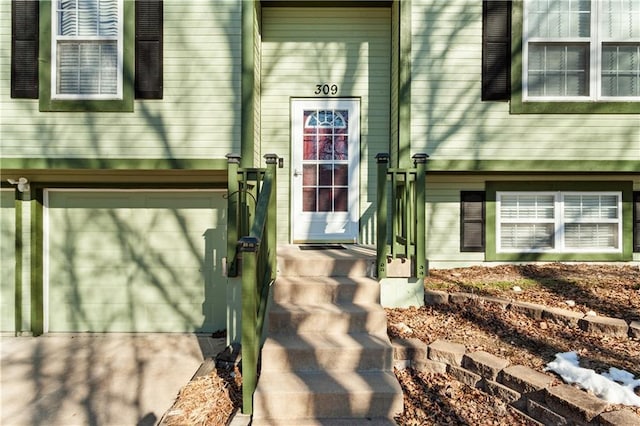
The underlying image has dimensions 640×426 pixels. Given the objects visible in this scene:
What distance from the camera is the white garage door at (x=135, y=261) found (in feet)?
16.1

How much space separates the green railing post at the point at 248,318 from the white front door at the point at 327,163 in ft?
7.61

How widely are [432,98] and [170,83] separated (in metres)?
3.17

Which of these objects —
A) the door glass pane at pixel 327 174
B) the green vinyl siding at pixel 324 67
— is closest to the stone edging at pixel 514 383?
the green vinyl siding at pixel 324 67

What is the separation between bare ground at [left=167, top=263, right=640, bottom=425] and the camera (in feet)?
7.89

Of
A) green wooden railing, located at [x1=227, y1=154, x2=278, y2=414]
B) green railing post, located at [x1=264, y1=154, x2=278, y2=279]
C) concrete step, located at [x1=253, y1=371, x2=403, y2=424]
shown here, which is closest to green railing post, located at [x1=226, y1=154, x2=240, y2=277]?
green wooden railing, located at [x1=227, y1=154, x2=278, y2=414]

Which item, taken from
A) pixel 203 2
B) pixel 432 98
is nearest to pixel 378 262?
pixel 432 98

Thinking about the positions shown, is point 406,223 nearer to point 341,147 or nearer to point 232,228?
point 232,228

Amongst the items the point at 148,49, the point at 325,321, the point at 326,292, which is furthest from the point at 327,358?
the point at 148,49

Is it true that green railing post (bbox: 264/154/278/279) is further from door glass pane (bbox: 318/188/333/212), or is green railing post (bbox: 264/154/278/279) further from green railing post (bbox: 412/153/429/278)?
door glass pane (bbox: 318/188/333/212)

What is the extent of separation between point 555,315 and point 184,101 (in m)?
4.44

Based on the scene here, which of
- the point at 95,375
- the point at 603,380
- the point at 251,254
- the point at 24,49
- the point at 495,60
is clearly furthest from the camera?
the point at 495,60

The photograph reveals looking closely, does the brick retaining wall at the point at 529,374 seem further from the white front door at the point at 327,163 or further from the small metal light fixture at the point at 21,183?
the small metal light fixture at the point at 21,183

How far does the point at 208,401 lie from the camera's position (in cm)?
268

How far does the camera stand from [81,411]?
119 inches
